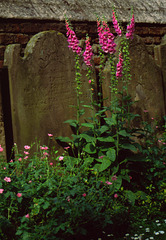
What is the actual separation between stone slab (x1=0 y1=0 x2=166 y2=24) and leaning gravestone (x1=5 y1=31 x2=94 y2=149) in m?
0.74

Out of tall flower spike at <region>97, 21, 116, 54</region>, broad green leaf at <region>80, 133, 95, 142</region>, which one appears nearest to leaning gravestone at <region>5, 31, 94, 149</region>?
broad green leaf at <region>80, 133, 95, 142</region>

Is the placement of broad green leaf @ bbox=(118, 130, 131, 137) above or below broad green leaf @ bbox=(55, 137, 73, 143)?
above

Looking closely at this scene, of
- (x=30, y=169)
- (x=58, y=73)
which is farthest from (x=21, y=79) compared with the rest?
(x=30, y=169)

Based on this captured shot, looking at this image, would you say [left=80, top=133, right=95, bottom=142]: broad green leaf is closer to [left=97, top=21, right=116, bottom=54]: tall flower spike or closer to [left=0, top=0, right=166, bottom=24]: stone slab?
[left=97, top=21, right=116, bottom=54]: tall flower spike

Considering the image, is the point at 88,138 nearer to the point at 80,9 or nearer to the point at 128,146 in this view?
the point at 128,146

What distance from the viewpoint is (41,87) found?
352cm

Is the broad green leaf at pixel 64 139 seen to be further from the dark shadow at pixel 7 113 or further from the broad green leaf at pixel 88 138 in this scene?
the dark shadow at pixel 7 113

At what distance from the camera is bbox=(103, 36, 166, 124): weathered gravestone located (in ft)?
13.4

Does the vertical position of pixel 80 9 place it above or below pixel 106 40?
above

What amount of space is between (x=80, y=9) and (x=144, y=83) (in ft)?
4.72

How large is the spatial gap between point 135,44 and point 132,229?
6.99 feet

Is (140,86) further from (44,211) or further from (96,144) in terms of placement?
(44,211)

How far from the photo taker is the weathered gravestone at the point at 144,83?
4.07 metres

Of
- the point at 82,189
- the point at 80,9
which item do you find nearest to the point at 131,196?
the point at 82,189
